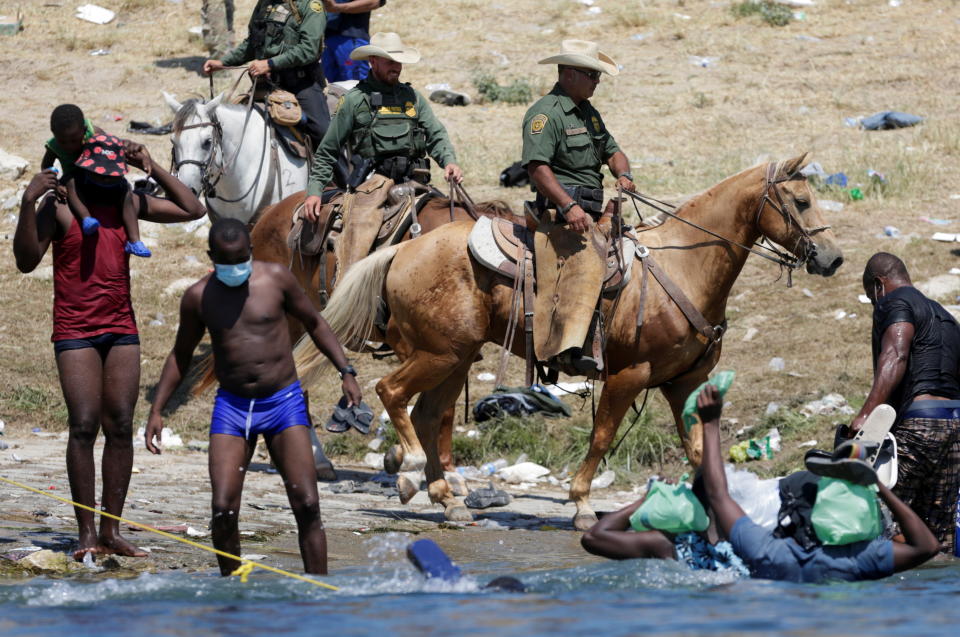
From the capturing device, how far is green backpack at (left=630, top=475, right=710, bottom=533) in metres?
6.58

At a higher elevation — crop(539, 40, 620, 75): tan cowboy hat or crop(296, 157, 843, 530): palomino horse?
crop(539, 40, 620, 75): tan cowboy hat

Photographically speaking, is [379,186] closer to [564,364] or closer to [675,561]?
[564,364]

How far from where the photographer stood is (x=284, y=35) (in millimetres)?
12742

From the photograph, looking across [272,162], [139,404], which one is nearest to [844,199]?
[272,162]

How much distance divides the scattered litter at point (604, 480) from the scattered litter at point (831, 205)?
20.1 ft

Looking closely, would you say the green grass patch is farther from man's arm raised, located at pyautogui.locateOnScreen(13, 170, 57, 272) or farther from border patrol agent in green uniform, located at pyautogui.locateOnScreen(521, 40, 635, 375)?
man's arm raised, located at pyautogui.locateOnScreen(13, 170, 57, 272)

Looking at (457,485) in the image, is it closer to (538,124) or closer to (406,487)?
(406,487)

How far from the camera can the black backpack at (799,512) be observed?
6.54 metres

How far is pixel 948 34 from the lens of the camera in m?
23.6

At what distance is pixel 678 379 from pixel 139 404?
5.35 metres

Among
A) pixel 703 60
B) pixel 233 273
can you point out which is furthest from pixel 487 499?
pixel 703 60

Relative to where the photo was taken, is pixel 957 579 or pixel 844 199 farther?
pixel 844 199

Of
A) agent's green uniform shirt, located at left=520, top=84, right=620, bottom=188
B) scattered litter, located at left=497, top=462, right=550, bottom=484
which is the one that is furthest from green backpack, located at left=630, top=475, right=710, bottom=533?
scattered litter, located at left=497, top=462, right=550, bottom=484

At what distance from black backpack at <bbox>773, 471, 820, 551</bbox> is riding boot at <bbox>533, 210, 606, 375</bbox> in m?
2.55
